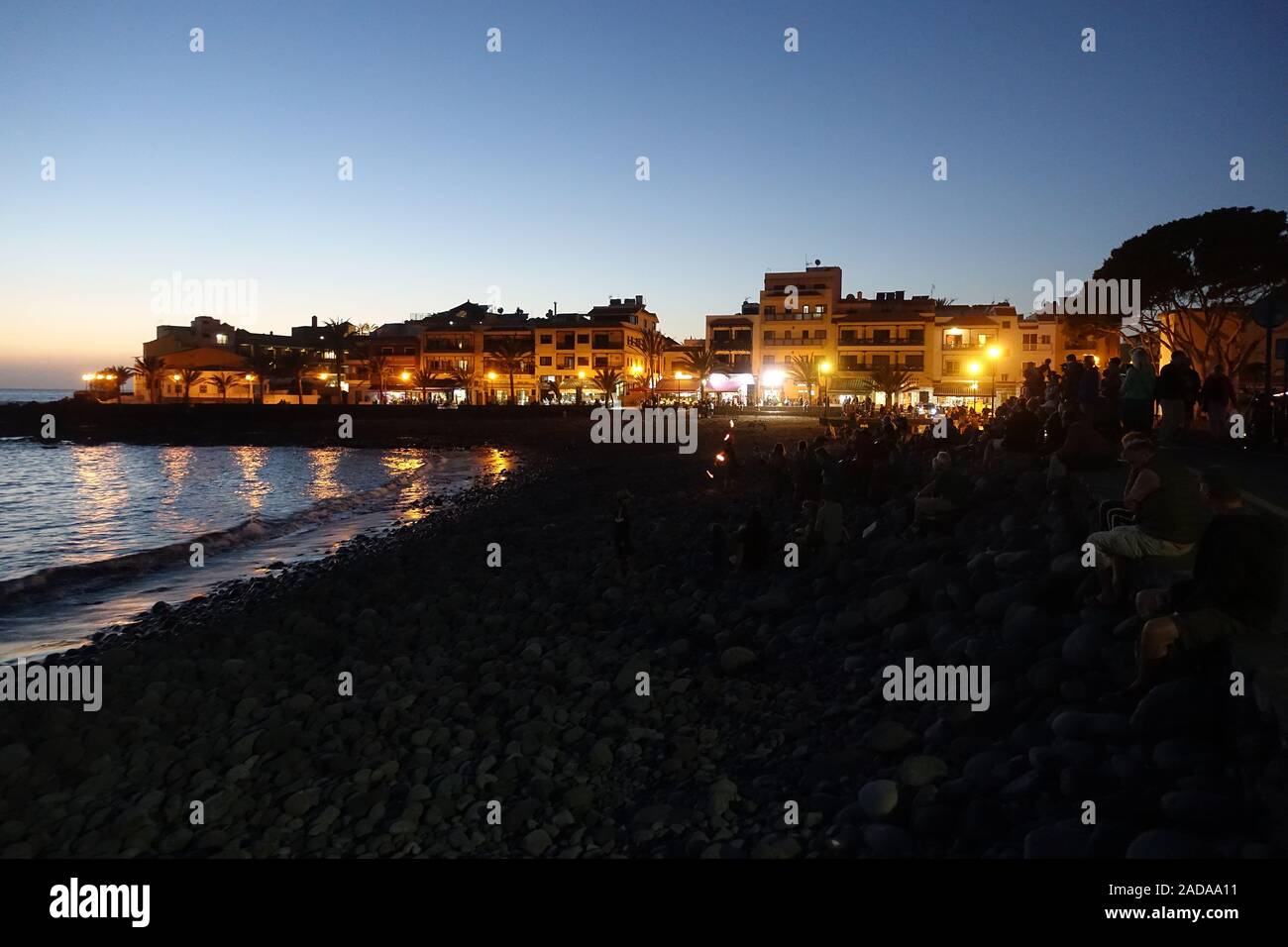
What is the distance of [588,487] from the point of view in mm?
27172

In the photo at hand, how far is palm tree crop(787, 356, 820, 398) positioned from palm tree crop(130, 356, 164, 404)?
75214 millimetres

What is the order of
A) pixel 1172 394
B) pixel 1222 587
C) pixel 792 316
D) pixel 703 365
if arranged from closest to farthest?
pixel 1222 587
pixel 1172 394
pixel 792 316
pixel 703 365

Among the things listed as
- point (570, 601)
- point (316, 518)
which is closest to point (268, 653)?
point (570, 601)

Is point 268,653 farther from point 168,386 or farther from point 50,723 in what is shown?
point 168,386

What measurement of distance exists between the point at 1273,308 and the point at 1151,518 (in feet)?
30.5

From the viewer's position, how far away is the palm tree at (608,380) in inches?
3142

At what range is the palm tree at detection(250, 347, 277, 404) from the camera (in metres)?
93.6

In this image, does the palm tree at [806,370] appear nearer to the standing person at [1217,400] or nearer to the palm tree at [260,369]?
the standing person at [1217,400]

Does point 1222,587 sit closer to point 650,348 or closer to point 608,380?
point 608,380

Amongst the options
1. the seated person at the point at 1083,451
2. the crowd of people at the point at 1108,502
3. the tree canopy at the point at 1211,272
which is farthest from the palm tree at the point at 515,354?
the seated person at the point at 1083,451

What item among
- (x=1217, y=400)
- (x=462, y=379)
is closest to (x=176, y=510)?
(x=1217, y=400)

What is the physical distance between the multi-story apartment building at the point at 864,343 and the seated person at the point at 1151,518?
2350 inches

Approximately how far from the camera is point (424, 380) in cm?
9150
